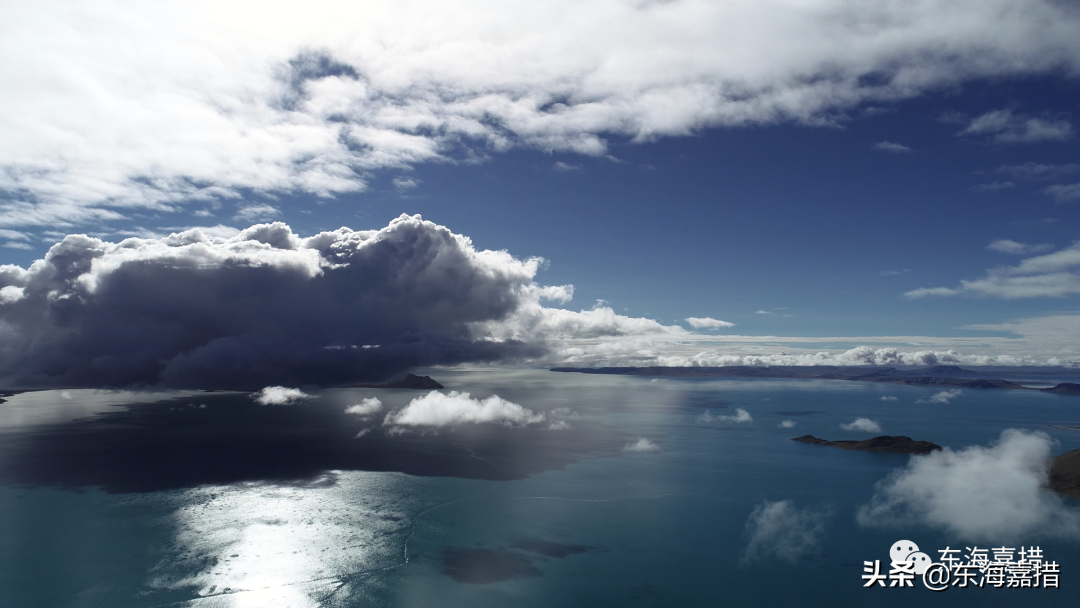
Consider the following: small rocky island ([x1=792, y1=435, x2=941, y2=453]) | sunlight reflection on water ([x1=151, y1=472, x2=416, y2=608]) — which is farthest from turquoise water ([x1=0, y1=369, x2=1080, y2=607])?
small rocky island ([x1=792, y1=435, x2=941, y2=453])

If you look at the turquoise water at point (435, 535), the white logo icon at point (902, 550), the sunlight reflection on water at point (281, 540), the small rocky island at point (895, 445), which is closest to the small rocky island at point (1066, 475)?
the turquoise water at point (435, 535)

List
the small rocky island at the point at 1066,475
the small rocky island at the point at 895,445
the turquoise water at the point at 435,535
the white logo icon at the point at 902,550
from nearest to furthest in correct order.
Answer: the turquoise water at the point at 435,535 → the white logo icon at the point at 902,550 → the small rocky island at the point at 1066,475 → the small rocky island at the point at 895,445

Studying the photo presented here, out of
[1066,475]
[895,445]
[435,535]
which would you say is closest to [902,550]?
[435,535]

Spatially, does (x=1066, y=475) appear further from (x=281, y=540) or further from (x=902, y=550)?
(x=281, y=540)

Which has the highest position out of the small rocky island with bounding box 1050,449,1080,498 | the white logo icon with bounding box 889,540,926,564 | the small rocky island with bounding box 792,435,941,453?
the small rocky island with bounding box 1050,449,1080,498

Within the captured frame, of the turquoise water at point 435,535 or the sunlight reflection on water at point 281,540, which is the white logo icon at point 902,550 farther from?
the sunlight reflection on water at point 281,540

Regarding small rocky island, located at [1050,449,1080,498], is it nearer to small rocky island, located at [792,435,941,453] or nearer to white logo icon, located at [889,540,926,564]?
small rocky island, located at [792,435,941,453]

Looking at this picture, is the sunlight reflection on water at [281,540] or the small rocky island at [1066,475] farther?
the small rocky island at [1066,475]

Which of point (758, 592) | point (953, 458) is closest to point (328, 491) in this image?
point (758, 592)

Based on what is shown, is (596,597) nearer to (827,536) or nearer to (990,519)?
(827,536)

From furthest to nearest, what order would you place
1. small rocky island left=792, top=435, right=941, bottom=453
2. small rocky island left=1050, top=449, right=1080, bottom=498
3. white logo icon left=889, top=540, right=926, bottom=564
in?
small rocky island left=792, top=435, right=941, bottom=453
small rocky island left=1050, top=449, right=1080, bottom=498
white logo icon left=889, top=540, right=926, bottom=564

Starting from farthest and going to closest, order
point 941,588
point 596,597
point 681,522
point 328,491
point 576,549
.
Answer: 1. point 328,491
2. point 681,522
3. point 576,549
4. point 941,588
5. point 596,597
